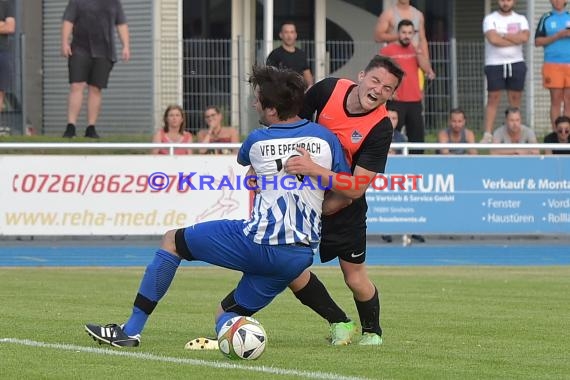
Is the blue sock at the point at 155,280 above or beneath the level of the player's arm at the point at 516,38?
beneath

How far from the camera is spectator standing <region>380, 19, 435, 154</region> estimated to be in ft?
68.9

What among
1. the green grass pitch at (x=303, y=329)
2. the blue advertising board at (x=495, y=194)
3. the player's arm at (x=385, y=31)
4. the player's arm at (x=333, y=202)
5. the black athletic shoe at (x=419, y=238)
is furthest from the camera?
the player's arm at (x=385, y=31)

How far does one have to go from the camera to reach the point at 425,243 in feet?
66.4

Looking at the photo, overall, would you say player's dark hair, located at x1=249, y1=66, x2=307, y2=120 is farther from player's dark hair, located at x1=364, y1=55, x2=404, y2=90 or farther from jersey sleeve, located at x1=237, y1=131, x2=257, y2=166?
player's dark hair, located at x1=364, y1=55, x2=404, y2=90

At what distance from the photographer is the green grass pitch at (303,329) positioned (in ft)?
25.3

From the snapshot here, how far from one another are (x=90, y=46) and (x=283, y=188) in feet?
45.4

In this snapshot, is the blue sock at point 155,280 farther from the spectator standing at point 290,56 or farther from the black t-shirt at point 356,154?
the spectator standing at point 290,56

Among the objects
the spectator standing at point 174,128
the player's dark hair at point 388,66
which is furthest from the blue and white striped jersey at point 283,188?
the spectator standing at point 174,128

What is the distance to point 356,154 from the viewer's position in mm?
8977

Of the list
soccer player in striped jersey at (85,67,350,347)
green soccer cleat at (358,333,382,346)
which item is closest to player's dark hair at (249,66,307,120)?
soccer player in striped jersey at (85,67,350,347)

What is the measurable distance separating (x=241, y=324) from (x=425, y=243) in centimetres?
1220

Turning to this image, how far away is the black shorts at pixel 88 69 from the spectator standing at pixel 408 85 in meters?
4.17

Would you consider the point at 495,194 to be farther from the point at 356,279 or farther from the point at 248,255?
the point at 248,255

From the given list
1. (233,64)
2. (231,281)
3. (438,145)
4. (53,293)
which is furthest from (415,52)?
(53,293)
